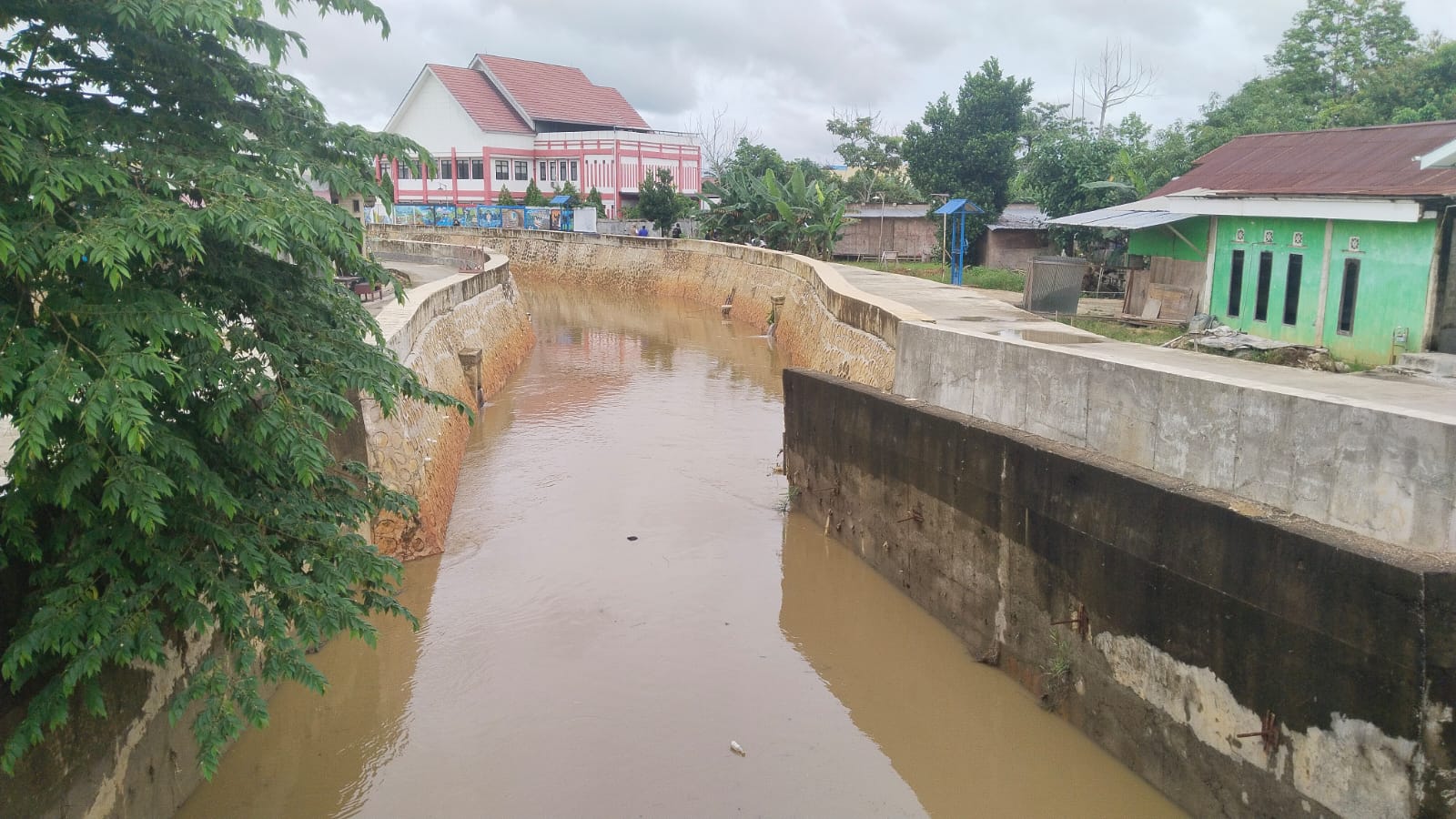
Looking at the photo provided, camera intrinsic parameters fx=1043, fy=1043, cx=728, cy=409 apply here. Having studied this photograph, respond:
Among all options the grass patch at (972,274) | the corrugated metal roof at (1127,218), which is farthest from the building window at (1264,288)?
the grass patch at (972,274)

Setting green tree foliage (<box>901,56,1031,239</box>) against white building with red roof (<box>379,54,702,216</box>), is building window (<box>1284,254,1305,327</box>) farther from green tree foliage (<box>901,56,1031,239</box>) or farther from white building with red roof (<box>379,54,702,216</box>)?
white building with red roof (<box>379,54,702,216</box>)

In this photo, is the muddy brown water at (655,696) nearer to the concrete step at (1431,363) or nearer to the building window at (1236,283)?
the concrete step at (1431,363)

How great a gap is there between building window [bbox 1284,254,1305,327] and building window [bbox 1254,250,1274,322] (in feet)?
0.92

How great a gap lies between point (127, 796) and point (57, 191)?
3.68 m

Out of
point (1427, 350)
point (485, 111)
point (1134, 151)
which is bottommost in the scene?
point (1427, 350)

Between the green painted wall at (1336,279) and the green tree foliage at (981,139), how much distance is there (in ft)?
Result: 60.7

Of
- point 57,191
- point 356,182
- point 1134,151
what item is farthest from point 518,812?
point 1134,151

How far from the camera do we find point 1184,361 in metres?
10.3

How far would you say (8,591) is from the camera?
5.29 m

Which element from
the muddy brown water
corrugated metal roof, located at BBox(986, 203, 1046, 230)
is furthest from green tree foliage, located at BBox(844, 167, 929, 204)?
the muddy brown water

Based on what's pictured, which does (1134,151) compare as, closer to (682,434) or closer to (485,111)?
(682,434)

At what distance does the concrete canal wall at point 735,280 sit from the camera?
16.0 m

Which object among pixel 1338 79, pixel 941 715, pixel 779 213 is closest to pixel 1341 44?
pixel 1338 79

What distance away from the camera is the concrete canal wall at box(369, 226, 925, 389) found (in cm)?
1605
